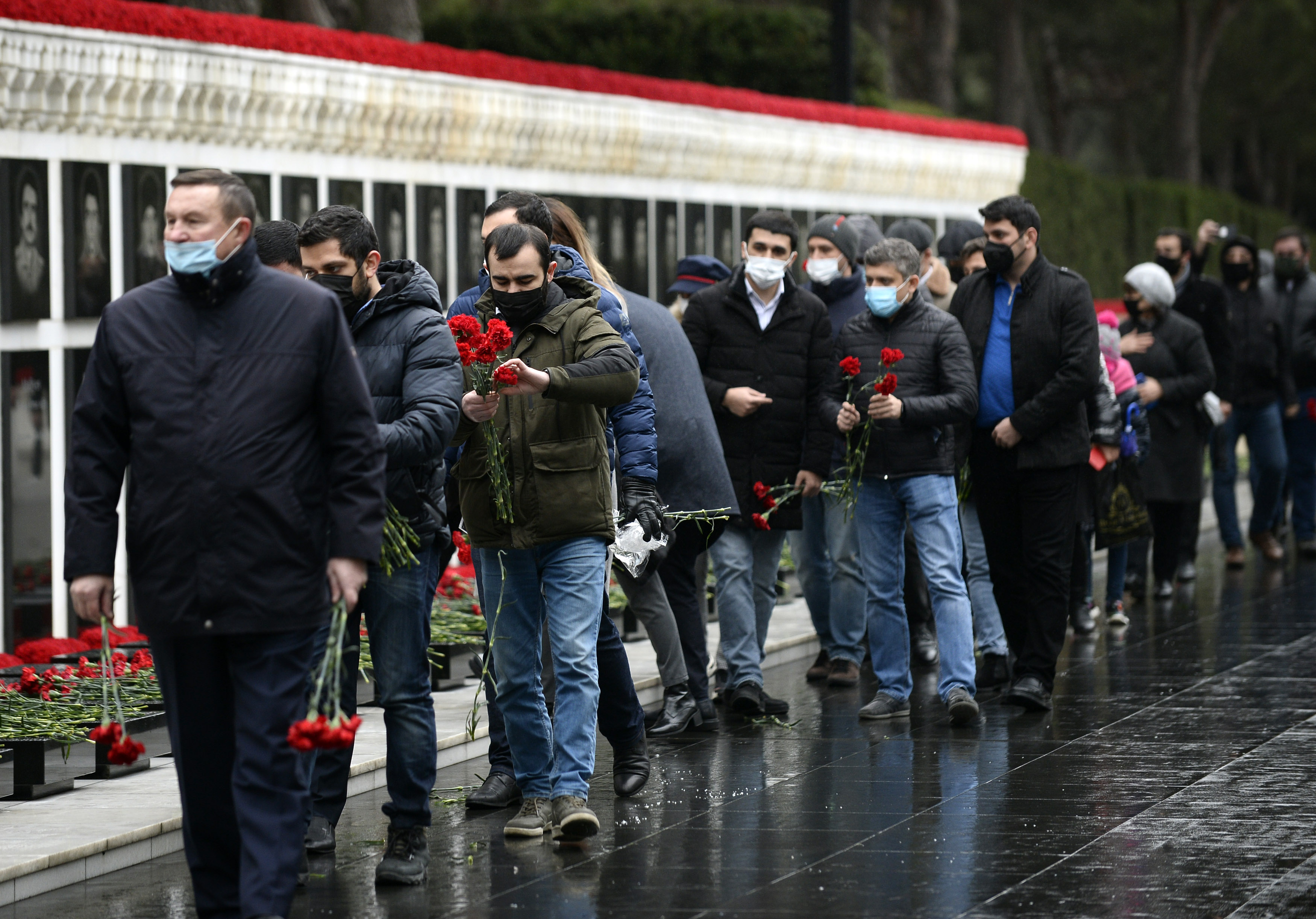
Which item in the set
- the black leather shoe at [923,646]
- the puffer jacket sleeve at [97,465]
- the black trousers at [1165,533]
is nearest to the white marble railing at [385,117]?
the black leather shoe at [923,646]

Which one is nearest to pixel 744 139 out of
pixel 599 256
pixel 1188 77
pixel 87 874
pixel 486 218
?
pixel 599 256

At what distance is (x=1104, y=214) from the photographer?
32.1 m

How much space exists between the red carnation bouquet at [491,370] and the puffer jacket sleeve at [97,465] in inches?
45.3

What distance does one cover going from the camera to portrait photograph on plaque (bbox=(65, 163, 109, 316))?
9.92 meters

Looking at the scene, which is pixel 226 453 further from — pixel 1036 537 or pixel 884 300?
pixel 1036 537

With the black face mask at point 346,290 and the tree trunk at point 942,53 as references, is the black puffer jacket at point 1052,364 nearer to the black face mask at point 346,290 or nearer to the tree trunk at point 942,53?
the black face mask at point 346,290

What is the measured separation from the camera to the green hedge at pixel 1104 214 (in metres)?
28.2

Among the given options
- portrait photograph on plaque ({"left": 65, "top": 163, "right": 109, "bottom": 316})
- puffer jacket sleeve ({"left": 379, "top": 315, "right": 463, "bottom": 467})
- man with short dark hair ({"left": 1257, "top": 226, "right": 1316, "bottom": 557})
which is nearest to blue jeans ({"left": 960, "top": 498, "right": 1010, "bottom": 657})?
puffer jacket sleeve ({"left": 379, "top": 315, "right": 463, "bottom": 467})

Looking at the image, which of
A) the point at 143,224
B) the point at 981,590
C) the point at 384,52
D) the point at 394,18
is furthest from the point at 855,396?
the point at 394,18

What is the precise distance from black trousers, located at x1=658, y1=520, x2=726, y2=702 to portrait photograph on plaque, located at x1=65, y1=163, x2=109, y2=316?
337 cm

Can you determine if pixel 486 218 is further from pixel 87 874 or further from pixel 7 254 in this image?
pixel 7 254

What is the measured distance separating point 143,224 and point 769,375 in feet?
11.2

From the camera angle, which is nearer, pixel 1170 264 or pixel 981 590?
pixel 981 590

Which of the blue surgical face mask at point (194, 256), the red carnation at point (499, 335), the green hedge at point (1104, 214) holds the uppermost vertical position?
the green hedge at point (1104, 214)
